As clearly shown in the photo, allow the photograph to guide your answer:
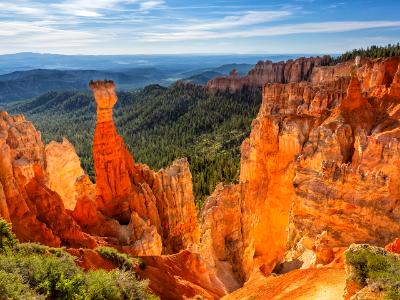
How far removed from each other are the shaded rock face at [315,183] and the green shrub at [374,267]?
7.62m

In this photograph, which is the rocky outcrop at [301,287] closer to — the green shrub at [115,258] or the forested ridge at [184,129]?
the green shrub at [115,258]

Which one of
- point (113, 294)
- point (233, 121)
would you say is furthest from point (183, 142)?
point (113, 294)

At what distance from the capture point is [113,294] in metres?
16.1

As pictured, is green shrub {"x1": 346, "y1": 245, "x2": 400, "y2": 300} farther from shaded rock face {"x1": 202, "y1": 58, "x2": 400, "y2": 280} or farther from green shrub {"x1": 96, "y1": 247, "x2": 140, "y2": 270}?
green shrub {"x1": 96, "y1": 247, "x2": 140, "y2": 270}

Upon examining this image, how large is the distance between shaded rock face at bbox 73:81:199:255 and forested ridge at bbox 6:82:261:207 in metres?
24.3

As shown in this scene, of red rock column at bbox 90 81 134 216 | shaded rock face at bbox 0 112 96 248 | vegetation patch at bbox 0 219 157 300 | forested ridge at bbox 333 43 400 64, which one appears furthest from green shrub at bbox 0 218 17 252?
forested ridge at bbox 333 43 400 64

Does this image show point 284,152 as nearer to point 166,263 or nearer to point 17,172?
point 166,263

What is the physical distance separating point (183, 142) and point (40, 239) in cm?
8574

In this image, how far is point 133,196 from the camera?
98.5ft

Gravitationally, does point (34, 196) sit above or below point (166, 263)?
above

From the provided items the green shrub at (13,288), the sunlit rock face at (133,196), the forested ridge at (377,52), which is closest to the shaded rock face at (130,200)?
the sunlit rock face at (133,196)

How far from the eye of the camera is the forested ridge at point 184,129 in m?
81.1

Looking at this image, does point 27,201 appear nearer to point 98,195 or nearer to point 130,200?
point 98,195

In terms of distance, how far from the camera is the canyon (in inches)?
901
